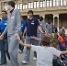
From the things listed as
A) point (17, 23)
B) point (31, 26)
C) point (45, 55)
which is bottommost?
point (45, 55)

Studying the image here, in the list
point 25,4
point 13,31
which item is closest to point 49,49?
point 13,31

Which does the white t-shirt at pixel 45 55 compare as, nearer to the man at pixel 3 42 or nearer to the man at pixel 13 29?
the man at pixel 13 29

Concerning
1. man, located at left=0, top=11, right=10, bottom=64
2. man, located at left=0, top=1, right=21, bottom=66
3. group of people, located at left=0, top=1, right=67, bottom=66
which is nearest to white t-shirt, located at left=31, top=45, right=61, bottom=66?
group of people, located at left=0, top=1, right=67, bottom=66

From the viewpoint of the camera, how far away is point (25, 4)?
6000cm

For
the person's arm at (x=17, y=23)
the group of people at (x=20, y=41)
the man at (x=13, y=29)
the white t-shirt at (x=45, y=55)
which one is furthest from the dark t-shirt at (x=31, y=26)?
the white t-shirt at (x=45, y=55)

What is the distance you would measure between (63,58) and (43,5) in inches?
1978

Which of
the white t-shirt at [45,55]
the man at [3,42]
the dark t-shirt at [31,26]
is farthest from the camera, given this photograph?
the dark t-shirt at [31,26]

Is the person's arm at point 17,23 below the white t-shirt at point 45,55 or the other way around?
the other way around

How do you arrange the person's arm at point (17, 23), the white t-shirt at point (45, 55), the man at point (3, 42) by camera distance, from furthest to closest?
the man at point (3, 42) < the person's arm at point (17, 23) < the white t-shirt at point (45, 55)

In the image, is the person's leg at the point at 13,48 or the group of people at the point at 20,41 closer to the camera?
the group of people at the point at 20,41

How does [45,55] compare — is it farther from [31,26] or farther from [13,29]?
[31,26]

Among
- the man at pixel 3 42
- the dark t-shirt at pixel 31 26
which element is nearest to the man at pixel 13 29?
the man at pixel 3 42

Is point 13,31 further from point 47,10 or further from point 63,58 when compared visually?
point 47,10

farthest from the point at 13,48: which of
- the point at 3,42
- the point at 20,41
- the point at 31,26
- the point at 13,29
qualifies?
the point at 31,26
